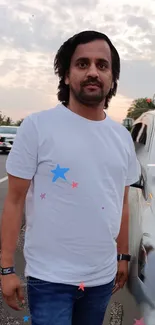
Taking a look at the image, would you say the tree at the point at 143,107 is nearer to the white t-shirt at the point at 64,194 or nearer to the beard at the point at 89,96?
the beard at the point at 89,96

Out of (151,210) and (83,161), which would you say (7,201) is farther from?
(151,210)

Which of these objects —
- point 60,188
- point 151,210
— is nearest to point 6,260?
point 60,188

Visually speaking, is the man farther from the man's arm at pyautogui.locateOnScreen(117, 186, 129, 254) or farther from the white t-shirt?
the man's arm at pyautogui.locateOnScreen(117, 186, 129, 254)

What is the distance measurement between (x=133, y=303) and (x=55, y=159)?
1.01 m

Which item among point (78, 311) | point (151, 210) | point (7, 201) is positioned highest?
point (7, 201)

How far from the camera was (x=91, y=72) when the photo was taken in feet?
5.80

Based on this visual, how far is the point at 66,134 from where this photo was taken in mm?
1707

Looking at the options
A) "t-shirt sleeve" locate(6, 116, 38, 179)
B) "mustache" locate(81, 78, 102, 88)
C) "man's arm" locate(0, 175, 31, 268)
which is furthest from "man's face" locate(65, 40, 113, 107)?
"man's arm" locate(0, 175, 31, 268)

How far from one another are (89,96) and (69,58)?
0.20 meters

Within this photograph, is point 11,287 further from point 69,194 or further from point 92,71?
point 92,71

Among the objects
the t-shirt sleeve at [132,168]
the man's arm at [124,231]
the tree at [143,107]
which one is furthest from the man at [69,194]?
the tree at [143,107]

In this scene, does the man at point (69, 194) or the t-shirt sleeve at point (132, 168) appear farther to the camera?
the t-shirt sleeve at point (132, 168)

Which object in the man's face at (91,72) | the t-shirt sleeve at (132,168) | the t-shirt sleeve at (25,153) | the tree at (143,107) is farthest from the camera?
the tree at (143,107)

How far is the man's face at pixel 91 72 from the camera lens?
1780mm
